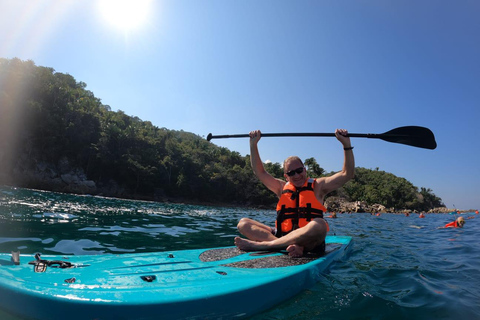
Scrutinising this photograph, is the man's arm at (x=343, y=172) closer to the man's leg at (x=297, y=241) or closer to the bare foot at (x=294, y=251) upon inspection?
the man's leg at (x=297, y=241)

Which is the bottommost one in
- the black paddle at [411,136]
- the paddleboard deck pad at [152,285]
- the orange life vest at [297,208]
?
the paddleboard deck pad at [152,285]

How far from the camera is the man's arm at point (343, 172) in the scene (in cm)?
331

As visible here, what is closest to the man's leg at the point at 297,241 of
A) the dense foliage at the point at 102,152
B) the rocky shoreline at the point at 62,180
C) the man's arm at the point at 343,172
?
the man's arm at the point at 343,172

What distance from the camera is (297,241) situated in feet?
10.5

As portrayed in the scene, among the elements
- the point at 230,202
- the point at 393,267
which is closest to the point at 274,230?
the point at 393,267

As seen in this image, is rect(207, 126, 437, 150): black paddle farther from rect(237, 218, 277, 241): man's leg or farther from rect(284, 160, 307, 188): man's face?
rect(237, 218, 277, 241): man's leg

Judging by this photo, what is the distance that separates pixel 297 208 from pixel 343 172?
2.42 ft

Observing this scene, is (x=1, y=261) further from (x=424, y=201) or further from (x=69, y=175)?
(x=424, y=201)

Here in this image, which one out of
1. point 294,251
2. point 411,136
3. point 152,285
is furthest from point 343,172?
point 152,285

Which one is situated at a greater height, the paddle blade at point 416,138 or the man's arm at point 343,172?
the paddle blade at point 416,138

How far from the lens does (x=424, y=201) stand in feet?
249

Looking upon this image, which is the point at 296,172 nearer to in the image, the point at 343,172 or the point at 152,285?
the point at 343,172

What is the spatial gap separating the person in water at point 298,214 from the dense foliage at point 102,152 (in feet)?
133

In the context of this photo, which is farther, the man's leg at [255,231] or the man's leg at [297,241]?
the man's leg at [255,231]
